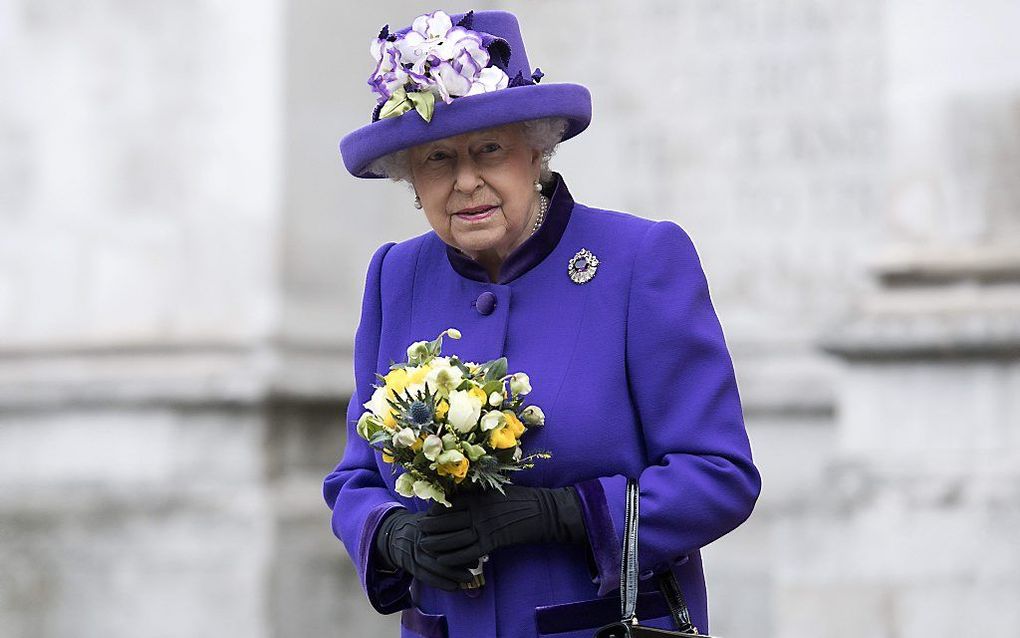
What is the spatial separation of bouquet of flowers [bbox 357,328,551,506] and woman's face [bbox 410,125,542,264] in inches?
10.1

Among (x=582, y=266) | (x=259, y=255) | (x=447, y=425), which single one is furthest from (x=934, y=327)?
(x=447, y=425)

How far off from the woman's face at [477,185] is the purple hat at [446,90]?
0.07 m

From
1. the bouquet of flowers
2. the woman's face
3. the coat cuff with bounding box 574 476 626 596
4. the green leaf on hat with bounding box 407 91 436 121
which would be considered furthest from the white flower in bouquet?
the green leaf on hat with bounding box 407 91 436 121

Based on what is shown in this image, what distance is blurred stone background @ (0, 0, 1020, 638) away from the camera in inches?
228

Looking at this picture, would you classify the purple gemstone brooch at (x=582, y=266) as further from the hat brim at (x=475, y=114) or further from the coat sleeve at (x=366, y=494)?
the coat sleeve at (x=366, y=494)

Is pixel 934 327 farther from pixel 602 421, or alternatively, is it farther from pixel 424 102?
pixel 424 102

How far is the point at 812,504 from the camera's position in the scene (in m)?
5.31

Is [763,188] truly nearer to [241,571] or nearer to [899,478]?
[899,478]

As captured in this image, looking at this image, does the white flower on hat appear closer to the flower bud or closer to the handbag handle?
the flower bud

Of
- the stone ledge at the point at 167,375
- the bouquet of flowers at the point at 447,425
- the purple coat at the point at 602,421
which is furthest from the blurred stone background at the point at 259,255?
the bouquet of flowers at the point at 447,425

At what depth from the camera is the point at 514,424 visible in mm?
2236

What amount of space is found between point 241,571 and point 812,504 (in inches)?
85.2

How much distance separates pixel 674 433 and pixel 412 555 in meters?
0.45

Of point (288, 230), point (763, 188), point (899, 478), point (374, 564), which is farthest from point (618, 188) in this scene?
point (374, 564)
